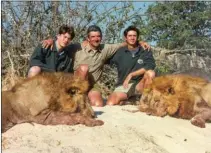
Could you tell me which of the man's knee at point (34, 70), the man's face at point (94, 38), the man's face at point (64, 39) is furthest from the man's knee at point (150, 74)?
the man's knee at point (34, 70)

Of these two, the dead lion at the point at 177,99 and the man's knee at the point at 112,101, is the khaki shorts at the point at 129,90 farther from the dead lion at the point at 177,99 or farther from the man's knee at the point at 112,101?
the dead lion at the point at 177,99

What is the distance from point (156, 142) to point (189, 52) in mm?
7603

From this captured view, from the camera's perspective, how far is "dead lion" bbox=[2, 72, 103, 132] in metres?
6.14

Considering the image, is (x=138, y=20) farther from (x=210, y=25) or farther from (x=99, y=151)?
(x=99, y=151)

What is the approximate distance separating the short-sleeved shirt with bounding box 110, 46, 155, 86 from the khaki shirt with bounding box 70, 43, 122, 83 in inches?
6.1

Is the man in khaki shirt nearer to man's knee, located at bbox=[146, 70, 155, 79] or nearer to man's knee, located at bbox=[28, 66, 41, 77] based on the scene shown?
man's knee, located at bbox=[146, 70, 155, 79]

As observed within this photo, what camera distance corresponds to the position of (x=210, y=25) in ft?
52.7

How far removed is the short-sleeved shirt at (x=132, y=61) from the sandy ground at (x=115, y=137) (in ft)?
5.55

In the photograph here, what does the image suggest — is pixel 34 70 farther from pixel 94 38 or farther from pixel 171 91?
pixel 171 91

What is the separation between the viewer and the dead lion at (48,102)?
6141mm

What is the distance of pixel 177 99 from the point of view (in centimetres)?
751

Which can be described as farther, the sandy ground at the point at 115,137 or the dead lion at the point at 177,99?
the dead lion at the point at 177,99

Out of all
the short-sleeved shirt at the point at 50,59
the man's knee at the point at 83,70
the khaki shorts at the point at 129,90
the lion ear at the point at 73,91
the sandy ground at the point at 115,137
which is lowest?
the sandy ground at the point at 115,137

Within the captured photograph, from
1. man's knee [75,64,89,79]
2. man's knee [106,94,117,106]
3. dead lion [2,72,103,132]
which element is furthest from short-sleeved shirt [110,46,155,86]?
dead lion [2,72,103,132]
